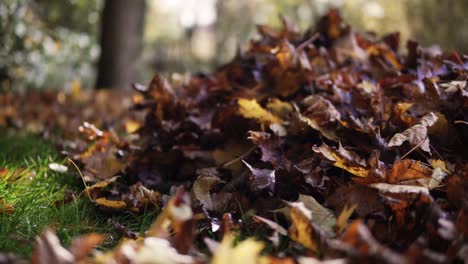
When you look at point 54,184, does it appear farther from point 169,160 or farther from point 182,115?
point 182,115

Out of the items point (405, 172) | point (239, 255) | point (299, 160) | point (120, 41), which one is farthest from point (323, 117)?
point (120, 41)

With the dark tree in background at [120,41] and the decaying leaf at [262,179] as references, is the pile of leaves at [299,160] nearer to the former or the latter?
the decaying leaf at [262,179]

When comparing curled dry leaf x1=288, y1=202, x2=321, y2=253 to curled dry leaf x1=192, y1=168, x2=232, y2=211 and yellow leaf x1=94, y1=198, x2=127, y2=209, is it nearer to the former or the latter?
curled dry leaf x1=192, y1=168, x2=232, y2=211

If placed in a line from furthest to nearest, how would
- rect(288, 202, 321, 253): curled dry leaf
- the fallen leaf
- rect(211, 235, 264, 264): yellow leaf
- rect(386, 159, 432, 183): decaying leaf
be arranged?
the fallen leaf, rect(386, 159, 432, 183): decaying leaf, rect(288, 202, 321, 253): curled dry leaf, rect(211, 235, 264, 264): yellow leaf

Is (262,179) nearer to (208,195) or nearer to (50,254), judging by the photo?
(208,195)

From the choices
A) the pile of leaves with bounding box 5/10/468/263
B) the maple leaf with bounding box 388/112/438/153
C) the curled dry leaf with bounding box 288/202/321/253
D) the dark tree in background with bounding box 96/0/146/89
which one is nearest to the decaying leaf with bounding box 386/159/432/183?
the pile of leaves with bounding box 5/10/468/263

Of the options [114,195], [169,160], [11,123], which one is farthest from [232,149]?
[11,123]
